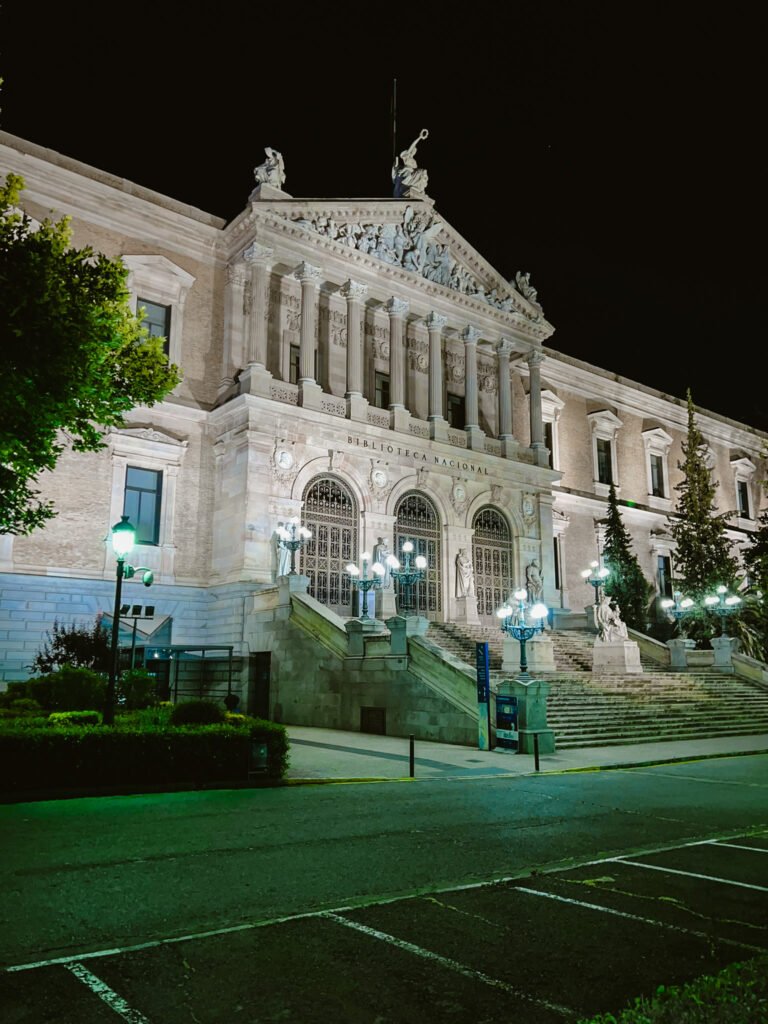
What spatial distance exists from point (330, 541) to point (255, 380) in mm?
6485

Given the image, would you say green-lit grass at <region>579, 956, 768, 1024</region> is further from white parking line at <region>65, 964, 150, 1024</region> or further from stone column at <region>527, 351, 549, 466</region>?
stone column at <region>527, 351, 549, 466</region>

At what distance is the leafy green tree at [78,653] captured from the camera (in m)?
23.0

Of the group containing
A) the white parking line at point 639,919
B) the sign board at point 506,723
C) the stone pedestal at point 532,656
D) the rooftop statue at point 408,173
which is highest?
Answer: the rooftop statue at point 408,173

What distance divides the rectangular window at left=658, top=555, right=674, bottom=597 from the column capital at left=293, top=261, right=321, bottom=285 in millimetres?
27386

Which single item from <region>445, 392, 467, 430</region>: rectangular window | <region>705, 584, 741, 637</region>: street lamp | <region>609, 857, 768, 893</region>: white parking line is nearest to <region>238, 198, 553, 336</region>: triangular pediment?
<region>445, 392, 467, 430</region>: rectangular window

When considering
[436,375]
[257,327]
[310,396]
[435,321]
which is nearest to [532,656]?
[310,396]

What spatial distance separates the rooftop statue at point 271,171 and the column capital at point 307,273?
124 inches

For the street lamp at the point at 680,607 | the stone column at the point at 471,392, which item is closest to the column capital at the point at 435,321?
the stone column at the point at 471,392

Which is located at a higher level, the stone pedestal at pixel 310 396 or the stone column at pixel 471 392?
the stone column at pixel 471 392

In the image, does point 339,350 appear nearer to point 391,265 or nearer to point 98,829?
point 391,265

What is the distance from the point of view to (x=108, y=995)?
4.28 meters

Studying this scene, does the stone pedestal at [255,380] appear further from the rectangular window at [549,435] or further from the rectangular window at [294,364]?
the rectangular window at [549,435]

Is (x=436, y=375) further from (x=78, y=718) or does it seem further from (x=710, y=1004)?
(x=710, y=1004)

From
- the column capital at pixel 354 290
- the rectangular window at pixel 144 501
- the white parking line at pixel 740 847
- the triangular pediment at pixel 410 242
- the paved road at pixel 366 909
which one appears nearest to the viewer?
the paved road at pixel 366 909
